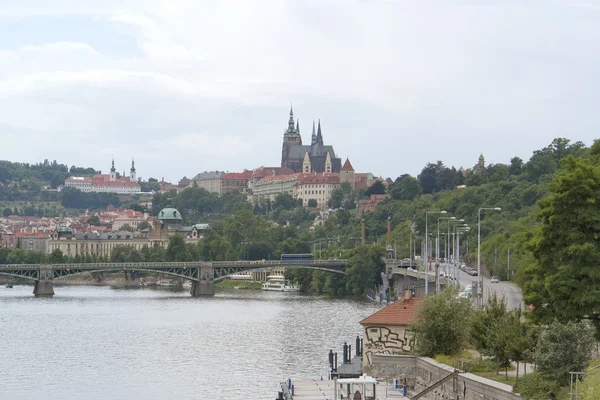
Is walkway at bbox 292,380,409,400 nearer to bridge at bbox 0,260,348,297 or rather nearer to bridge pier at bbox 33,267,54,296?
bridge at bbox 0,260,348,297

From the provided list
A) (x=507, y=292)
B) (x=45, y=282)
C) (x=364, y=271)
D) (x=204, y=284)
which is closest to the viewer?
(x=507, y=292)

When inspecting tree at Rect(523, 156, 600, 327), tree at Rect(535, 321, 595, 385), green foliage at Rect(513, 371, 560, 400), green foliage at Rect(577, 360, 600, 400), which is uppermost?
tree at Rect(523, 156, 600, 327)

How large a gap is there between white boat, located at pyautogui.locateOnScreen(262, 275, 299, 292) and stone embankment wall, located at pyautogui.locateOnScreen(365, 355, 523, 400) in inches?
3844

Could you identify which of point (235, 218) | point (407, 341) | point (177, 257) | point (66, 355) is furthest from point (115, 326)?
point (235, 218)

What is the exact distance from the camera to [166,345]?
2741 inches

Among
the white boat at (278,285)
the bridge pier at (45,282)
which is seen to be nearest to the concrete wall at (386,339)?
the bridge pier at (45,282)

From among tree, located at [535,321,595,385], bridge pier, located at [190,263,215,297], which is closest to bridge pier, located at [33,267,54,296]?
bridge pier, located at [190,263,215,297]

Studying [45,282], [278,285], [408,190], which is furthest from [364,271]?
[408,190]

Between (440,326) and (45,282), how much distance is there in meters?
91.3

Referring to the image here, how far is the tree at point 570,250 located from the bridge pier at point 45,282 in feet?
312

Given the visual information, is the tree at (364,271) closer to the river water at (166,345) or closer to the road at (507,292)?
the river water at (166,345)

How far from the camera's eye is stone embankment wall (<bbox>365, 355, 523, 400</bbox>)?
32281 millimetres

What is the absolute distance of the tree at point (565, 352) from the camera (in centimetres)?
2958

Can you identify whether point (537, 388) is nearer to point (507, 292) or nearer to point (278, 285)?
point (507, 292)
